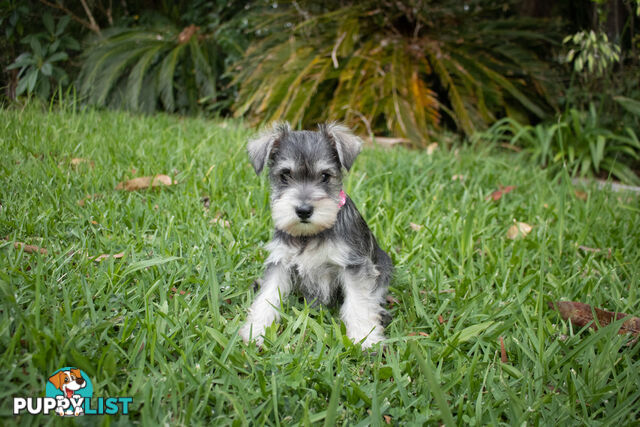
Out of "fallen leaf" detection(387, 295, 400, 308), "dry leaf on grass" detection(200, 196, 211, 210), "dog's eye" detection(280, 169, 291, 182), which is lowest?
"fallen leaf" detection(387, 295, 400, 308)

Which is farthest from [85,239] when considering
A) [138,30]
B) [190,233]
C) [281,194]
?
[138,30]

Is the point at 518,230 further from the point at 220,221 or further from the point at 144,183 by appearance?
the point at 144,183

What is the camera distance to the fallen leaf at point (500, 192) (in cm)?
430

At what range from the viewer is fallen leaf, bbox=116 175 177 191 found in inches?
141

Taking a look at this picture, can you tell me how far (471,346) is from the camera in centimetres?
222

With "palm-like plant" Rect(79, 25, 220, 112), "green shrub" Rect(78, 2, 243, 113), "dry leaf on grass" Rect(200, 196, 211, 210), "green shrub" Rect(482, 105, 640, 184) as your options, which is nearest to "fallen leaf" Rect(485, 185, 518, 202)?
"green shrub" Rect(482, 105, 640, 184)

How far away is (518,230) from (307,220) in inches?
86.6

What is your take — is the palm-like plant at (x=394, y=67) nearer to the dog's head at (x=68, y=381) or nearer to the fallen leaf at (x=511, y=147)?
the fallen leaf at (x=511, y=147)

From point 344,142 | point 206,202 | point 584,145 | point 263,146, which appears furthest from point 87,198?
point 584,145

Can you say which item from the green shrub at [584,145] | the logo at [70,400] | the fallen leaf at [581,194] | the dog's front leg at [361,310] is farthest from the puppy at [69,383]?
the green shrub at [584,145]

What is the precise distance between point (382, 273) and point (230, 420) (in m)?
1.35

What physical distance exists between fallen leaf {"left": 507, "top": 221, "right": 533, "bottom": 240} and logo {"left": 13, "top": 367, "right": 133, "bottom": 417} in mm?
3221

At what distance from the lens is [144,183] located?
363 centimetres

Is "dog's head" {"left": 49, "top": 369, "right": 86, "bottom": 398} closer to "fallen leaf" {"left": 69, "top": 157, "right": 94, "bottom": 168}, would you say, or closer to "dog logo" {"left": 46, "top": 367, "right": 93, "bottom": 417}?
"dog logo" {"left": 46, "top": 367, "right": 93, "bottom": 417}
